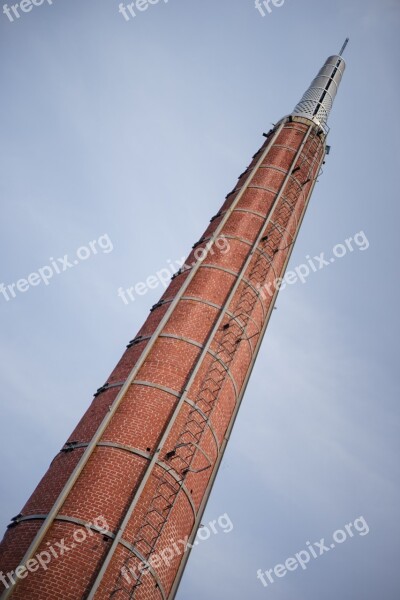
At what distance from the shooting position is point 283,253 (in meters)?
17.3

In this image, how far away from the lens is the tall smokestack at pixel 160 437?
877 centimetres

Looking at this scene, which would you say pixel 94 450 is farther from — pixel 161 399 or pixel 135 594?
pixel 135 594

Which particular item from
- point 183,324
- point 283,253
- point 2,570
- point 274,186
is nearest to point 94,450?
point 2,570

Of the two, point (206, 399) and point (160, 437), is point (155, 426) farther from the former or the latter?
point (206, 399)

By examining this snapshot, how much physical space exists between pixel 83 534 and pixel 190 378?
161 inches
